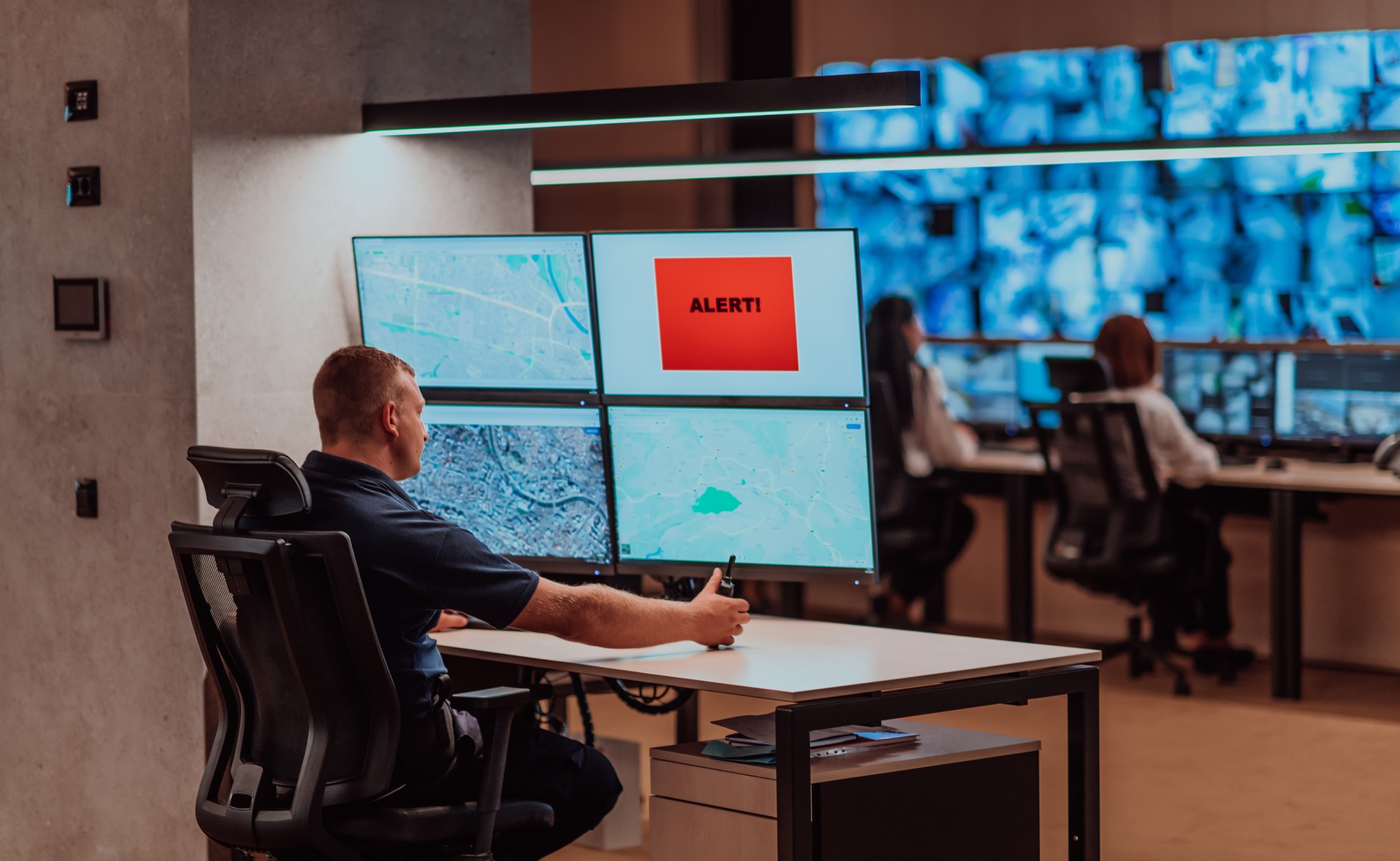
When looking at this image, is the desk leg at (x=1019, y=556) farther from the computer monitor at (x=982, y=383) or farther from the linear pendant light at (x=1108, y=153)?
the linear pendant light at (x=1108, y=153)

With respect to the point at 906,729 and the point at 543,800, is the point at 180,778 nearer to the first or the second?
the point at 543,800

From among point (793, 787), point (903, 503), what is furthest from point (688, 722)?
point (903, 503)

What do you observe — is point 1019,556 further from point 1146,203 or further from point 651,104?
point 651,104

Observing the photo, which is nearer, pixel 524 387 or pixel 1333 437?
pixel 524 387

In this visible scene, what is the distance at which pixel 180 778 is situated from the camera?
4.02 m

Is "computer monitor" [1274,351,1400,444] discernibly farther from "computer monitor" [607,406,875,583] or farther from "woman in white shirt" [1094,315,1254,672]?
"computer monitor" [607,406,875,583]

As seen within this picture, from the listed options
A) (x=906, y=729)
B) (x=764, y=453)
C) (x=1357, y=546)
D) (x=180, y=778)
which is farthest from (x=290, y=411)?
(x=1357, y=546)

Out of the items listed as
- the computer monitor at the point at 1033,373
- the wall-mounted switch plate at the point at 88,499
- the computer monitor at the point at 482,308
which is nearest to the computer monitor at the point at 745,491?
the computer monitor at the point at 482,308

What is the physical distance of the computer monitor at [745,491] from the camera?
12.0 ft

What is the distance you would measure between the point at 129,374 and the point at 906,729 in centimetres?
200

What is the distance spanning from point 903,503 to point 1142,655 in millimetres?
1128

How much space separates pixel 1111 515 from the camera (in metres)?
6.39

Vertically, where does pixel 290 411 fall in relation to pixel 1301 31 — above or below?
below

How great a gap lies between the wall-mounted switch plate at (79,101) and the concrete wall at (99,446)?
21 millimetres
